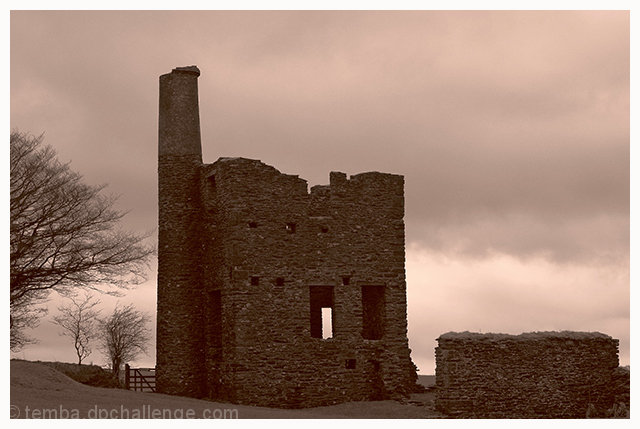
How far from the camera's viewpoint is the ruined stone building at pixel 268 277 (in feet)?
107

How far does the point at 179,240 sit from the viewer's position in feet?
114

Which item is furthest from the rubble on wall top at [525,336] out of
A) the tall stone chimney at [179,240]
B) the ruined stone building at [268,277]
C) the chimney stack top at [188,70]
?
the chimney stack top at [188,70]

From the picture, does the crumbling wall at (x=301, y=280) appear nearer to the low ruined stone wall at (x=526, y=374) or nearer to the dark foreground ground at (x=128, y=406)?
the dark foreground ground at (x=128, y=406)

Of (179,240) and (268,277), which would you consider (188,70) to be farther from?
(268,277)

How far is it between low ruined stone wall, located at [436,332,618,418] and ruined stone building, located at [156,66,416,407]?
435 cm

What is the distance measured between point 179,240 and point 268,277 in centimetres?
374

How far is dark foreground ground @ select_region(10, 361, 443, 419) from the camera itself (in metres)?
26.4

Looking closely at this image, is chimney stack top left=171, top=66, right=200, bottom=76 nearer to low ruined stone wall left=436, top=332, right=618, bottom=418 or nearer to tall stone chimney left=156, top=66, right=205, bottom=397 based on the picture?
tall stone chimney left=156, top=66, right=205, bottom=397

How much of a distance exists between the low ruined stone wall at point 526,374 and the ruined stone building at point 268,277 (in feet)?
14.3

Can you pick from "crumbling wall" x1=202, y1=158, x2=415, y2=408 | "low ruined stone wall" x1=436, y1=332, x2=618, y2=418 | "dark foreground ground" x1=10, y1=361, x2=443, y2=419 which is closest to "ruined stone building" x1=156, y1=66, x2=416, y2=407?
"crumbling wall" x1=202, y1=158, x2=415, y2=408

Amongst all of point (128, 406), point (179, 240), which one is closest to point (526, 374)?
point (128, 406)

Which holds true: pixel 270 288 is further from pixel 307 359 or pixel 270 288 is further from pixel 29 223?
pixel 29 223

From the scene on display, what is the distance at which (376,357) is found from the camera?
33938mm

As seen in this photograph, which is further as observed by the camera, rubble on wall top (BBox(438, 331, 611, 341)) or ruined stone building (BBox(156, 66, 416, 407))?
ruined stone building (BBox(156, 66, 416, 407))
